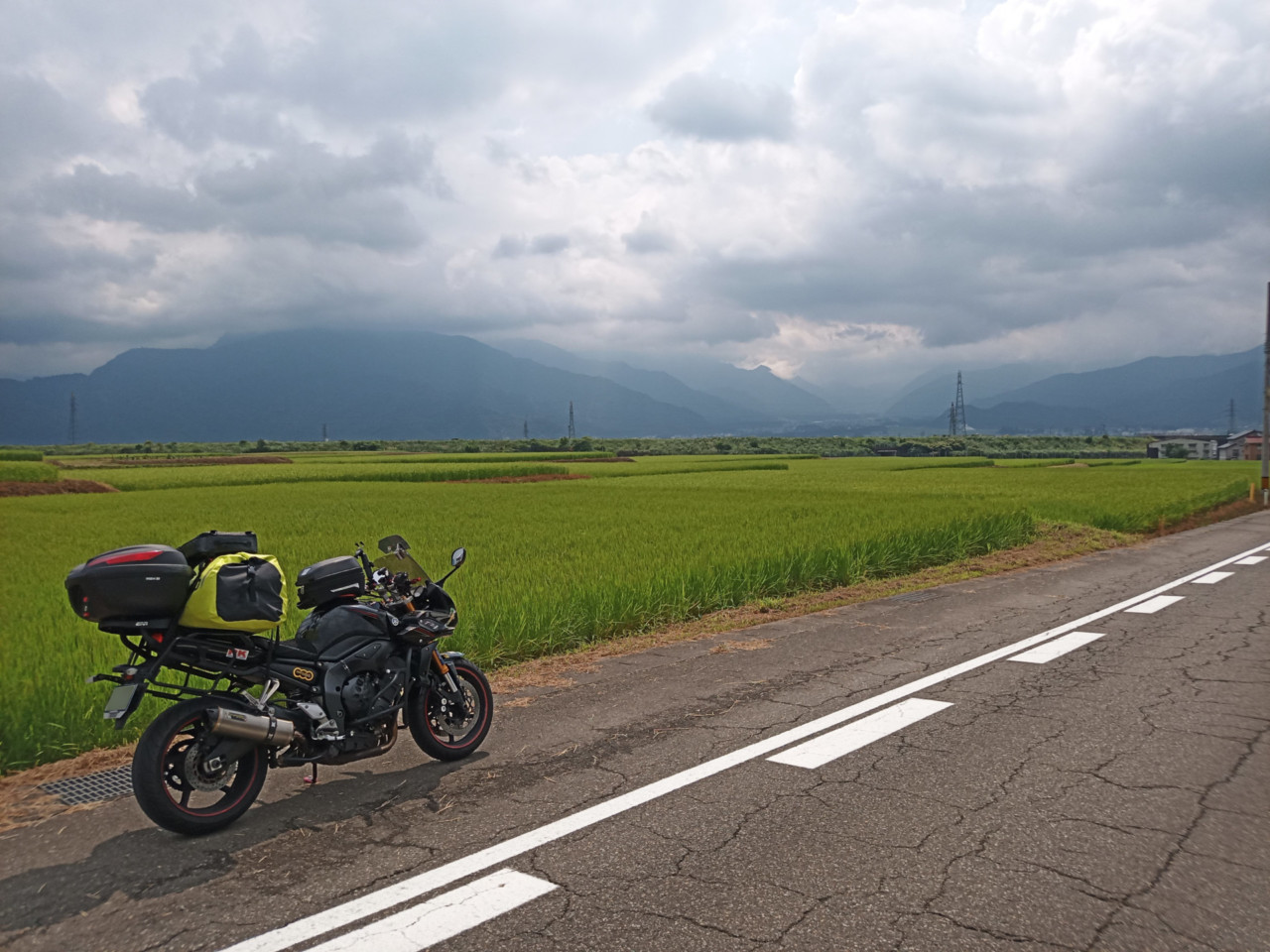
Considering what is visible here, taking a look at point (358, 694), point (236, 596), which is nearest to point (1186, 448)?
point (358, 694)

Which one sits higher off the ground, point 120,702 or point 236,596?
point 236,596

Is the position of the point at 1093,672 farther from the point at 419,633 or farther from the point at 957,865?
the point at 419,633

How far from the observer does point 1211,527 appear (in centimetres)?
2162

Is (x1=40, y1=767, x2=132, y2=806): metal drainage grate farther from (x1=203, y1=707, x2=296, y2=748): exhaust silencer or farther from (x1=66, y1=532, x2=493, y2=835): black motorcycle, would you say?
(x1=203, y1=707, x2=296, y2=748): exhaust silencer

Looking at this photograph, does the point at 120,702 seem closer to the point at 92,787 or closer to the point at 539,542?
the point at 92,787

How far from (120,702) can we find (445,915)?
6.05 feet

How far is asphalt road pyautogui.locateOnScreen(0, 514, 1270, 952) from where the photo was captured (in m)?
3.20

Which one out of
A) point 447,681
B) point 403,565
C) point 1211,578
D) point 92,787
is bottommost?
point 1211,578

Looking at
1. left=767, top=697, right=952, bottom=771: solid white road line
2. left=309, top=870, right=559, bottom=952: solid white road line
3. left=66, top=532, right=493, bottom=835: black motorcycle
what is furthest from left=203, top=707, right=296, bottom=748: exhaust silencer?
left=767, top=697, right=952, bottom=771: solid white road line

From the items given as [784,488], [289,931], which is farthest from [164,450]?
[289,931]

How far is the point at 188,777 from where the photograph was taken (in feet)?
13.2

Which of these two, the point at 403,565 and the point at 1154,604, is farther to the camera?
the point at 1154,604

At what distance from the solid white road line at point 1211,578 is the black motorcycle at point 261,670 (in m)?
11.4

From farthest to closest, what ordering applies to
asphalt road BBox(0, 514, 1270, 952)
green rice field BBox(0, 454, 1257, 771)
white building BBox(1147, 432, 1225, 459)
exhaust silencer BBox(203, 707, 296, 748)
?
1. white building BBox(1147, 432, 1225, 459)
2. green rice field BBox(0, 454, 1257, 771)
3. exhaust silencer BBox(203, 707, 296, 748)
4. asphalt road BBox(0, 514, 1270, 952)
